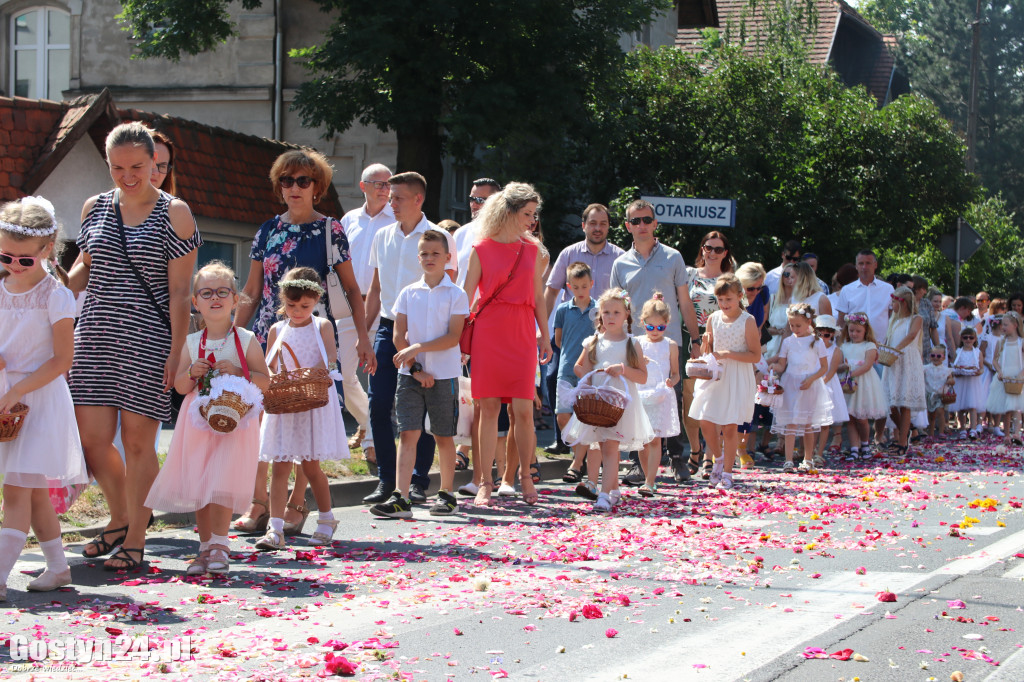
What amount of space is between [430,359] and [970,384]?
38.8 feet

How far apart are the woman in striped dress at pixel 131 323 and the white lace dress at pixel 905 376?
10086 millimetres

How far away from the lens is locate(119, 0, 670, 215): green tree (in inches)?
753

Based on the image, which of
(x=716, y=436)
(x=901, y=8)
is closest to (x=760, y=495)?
(x=716, y=436)

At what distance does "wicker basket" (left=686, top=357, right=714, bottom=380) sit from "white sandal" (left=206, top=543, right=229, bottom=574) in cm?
527

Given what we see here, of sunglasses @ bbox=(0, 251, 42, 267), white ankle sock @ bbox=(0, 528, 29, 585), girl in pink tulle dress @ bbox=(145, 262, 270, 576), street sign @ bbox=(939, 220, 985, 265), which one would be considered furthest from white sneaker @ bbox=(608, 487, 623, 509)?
street sign @ bbox=(939, 220, 985, 265)

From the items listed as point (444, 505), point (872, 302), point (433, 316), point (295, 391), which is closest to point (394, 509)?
point (444, 505)

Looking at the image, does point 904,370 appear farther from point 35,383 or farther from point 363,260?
point 35,383

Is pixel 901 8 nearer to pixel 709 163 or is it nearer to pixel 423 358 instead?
pixel 709 163

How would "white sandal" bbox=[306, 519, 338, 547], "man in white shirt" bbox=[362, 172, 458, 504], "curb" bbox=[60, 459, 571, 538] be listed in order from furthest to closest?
"man in white shirt" bbox=[362, 172, 458, 504] < "curb" bbox=[60, 459, 571, 538] < "white sandal" bbox=[306, 519, 338, 547]

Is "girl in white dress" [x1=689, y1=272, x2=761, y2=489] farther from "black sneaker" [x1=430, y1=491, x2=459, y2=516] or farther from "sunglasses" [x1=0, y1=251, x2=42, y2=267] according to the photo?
"sunglasses" [x1=0, y1=251, x2=42, y2=267]

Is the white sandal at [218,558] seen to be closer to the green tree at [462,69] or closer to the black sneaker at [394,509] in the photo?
the black sneaker at [394,509]

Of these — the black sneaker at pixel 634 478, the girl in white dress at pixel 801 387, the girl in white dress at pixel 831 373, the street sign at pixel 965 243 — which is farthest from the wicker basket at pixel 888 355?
the street sign at pixel 965 243

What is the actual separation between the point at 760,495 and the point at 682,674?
18.4ft

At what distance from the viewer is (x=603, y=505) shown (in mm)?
9203
